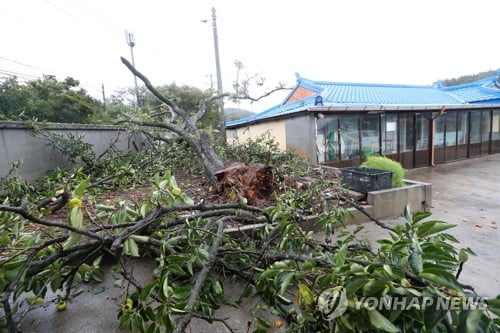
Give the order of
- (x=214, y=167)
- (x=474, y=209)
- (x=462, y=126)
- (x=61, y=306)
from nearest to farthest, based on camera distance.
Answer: (x=61, y=306), (x=474, y=209), (x=214, y=167), (x=462, y=126)

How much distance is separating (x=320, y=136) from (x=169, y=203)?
653 cm

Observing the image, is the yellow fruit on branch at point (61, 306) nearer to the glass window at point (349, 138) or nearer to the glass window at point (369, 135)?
the glass window at point (349, 138)

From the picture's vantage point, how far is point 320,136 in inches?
282

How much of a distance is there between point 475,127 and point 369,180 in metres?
9.56

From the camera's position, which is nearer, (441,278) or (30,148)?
(441,278)

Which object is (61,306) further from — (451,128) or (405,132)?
(451,128)

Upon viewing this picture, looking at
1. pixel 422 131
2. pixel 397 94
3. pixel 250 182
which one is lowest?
pixel 250 182

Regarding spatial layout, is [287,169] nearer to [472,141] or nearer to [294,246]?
[294,246]

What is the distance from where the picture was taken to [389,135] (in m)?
8.05

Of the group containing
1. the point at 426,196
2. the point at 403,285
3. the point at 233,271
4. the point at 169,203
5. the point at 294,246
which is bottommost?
the point at 426,196

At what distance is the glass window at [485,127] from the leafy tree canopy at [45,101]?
1885 cm

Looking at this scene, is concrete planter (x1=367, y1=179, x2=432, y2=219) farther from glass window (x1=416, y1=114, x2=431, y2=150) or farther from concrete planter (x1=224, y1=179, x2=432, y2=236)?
glass window (x1=416, y1=114, x2=431, y2=150)

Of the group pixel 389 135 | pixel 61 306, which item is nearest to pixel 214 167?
pixel 61 306

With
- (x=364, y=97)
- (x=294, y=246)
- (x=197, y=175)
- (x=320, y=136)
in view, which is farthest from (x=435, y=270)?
(x=364, y=97)
